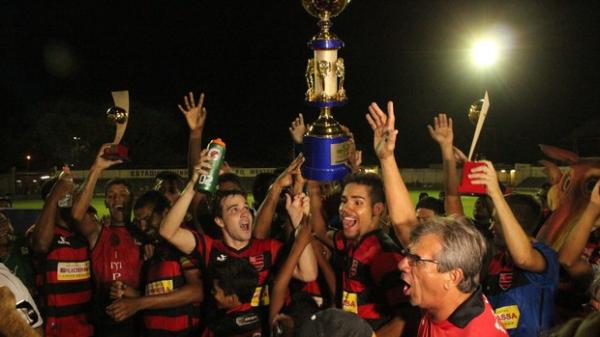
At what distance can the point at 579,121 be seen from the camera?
47.9 m

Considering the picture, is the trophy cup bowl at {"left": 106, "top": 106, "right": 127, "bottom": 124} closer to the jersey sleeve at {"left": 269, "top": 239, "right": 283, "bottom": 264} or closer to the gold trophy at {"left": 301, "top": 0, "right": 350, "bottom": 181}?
the gold trophy at {"left": 301, "top": 0, "right": 350, "bottom": 181}

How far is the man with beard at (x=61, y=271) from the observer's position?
16.5 ft

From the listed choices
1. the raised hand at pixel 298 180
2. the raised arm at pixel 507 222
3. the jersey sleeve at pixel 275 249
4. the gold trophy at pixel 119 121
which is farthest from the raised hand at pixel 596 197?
the gold trophy at pixel 119 121

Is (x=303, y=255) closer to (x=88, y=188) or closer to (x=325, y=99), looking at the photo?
(x=325, y=99)

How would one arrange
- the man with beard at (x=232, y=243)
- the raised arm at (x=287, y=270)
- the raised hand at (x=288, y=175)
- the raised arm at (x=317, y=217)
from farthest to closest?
the raised arm at (x=317, y=217), the raised hand at (x=288, y=175), the man with beard at (x=232, y=243), the raised arm at (x=287, y=270)

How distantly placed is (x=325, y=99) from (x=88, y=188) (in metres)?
2.34

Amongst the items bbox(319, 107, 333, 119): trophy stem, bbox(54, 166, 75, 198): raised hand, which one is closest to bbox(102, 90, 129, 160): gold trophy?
bbox(54, 166, 75, 198): raised hand

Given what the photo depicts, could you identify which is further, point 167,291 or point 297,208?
point 167,291

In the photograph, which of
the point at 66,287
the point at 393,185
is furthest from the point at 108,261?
the point at 393,185

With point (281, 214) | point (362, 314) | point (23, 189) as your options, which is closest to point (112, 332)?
point (281, 214)

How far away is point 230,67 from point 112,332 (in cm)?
4332

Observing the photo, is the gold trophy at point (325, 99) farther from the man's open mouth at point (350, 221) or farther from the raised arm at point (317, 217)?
the man's open mouth at point (350, 221)

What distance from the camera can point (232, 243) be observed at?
4277 mm

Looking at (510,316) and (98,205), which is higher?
(98,205)
